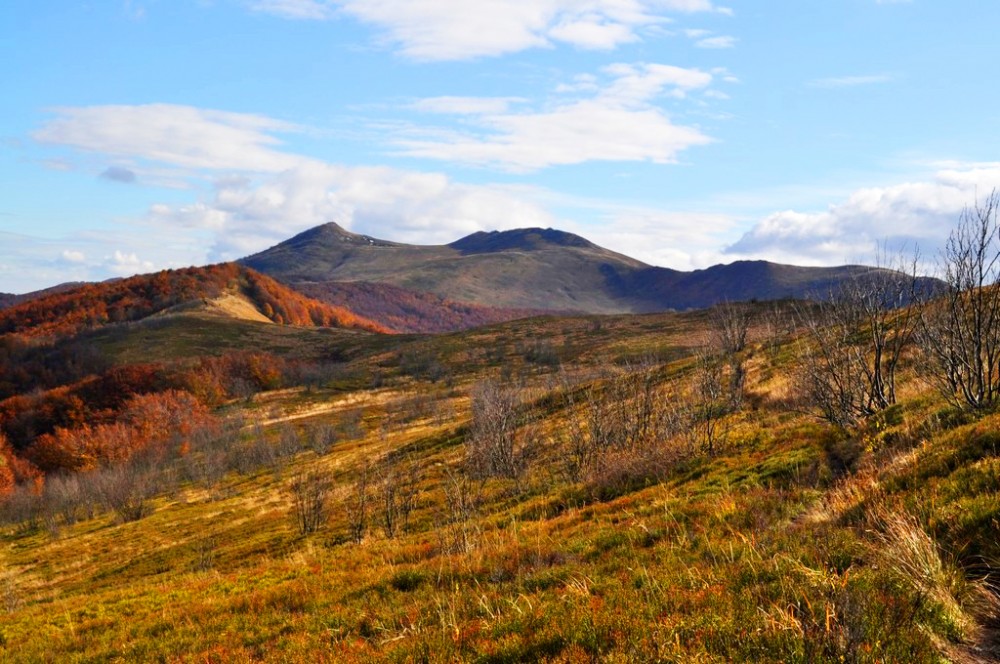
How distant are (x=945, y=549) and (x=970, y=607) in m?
1.13

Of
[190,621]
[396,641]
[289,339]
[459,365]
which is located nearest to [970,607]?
[396,641]

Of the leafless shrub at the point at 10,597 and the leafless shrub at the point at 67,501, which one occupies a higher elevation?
the leafless shrub at the point at 10,597

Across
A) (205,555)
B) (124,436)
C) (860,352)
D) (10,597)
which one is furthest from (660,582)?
(124,436)

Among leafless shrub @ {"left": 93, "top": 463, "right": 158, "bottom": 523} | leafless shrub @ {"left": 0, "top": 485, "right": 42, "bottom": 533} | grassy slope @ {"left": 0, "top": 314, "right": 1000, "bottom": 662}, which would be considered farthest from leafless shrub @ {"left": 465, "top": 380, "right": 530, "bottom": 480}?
leafless shrub @ {"left": 0, "top": 485, "right": 42, "bottom": 533}

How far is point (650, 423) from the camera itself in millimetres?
28156

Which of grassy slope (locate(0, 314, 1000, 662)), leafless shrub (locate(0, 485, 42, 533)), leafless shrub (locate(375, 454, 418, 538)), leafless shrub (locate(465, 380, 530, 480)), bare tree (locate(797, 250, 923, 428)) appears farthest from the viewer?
leafless shrub (locate(0, 485, 42, 533))

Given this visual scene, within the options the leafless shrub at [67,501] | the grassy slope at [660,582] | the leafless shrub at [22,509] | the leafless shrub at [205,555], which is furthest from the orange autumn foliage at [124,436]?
the grassy slope at [660,582]

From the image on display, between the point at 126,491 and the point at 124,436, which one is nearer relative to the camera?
the point at 126,491

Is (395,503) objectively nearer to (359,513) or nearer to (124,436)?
(359,513)

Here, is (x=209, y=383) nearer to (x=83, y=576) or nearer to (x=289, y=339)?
(x=289, y=339)

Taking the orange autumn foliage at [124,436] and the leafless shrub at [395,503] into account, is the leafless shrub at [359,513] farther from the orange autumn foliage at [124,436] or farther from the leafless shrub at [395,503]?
the orange autumn foliage at [124,436]

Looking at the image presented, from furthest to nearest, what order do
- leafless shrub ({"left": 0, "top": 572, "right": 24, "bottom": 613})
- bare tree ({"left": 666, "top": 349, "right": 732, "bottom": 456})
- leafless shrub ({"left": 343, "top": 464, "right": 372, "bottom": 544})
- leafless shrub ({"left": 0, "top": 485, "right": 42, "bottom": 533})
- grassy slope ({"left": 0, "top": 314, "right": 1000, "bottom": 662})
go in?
leafless shrub ({"left": 0, "top": 485, "right": 42, "bottom": 533})
leafless shrub ({"left": 0, "top": 572, "right": 24, "bottom": 613})
leafless shrub ({"left": 343, "top": 464, "right": 372, "bottom": 544})
bare tree ({"left": 666, "top": 349, "right": 732, "bottom": 456})
grassy slope ({"left": 0, "top": 314, "right": 1000, "bottom": 662})

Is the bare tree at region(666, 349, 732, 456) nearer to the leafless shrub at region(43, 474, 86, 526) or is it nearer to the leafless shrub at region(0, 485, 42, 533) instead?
the leafless shrub at region(43, 474, 86, 526)

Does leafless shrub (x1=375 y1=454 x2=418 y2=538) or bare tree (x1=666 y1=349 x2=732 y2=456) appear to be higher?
bare tree (x1=666 y1=349 x2=732 y2=456)
